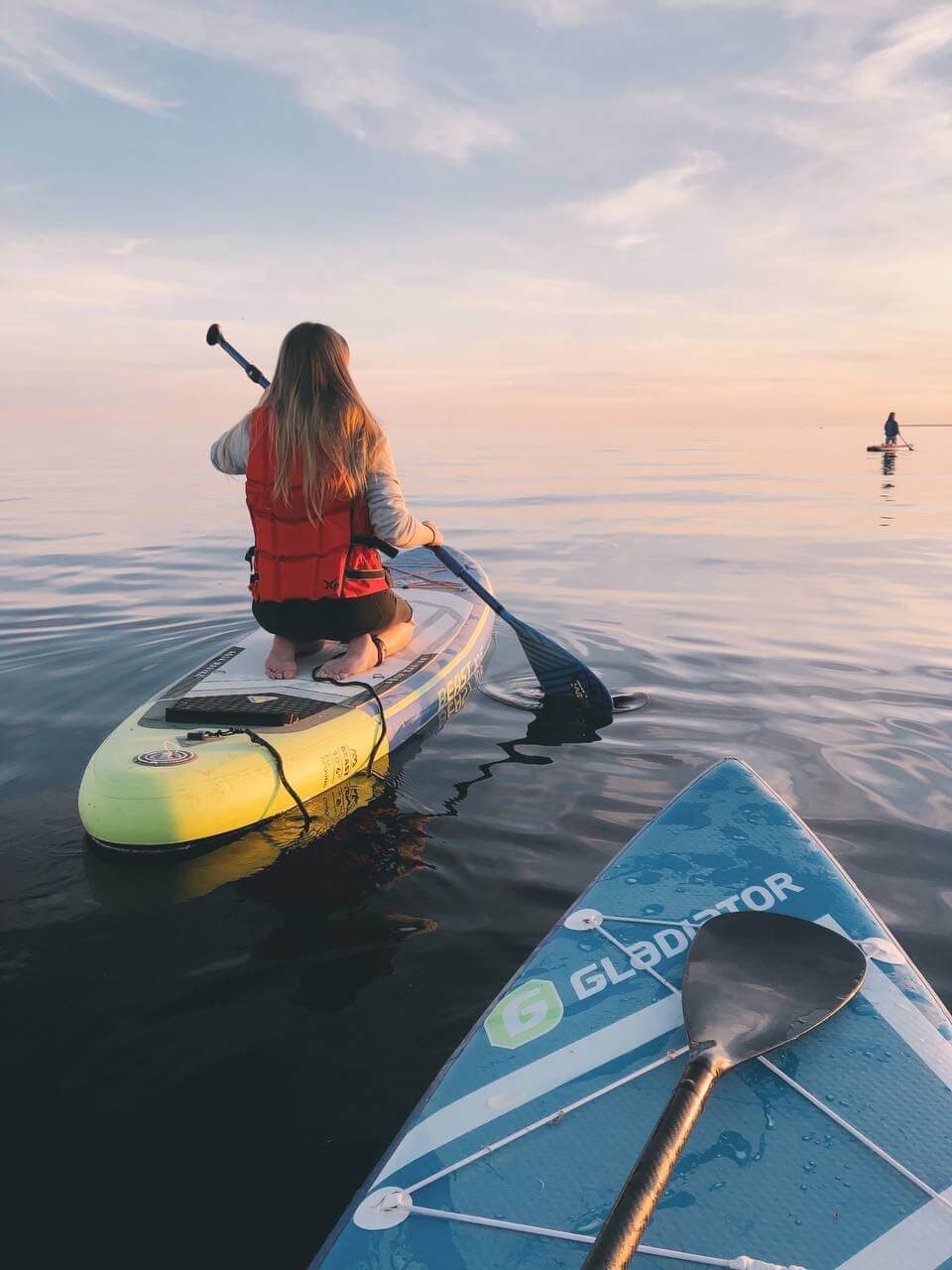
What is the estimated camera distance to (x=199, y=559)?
12.0m

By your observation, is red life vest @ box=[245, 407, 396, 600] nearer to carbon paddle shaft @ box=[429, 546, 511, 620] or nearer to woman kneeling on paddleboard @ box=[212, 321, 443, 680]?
woman kneeling on paddleboard @ box=[212, 321, 443, 680]

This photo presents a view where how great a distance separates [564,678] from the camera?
574 centimetres

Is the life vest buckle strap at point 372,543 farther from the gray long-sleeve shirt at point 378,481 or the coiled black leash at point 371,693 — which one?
the coiled black leash at point 371,693

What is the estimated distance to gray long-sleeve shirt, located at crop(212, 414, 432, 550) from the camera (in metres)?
4.49

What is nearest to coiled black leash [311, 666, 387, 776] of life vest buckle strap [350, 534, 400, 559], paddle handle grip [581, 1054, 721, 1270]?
life vest buckle strap [350, 534, 400, 559]

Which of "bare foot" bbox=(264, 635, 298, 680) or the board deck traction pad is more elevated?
"bare foot" bbox=(264, 635, 298, 680)

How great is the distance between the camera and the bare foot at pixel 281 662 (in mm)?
4719

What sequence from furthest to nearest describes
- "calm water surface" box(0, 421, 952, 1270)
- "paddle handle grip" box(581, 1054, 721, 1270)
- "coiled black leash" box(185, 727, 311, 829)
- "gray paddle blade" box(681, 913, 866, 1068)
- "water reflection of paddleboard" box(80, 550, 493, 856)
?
1. "coiled black leash" box(185, 727, 311, 829)
2. "water reflection of paddleboard" box(80, 550, 493, 856)
3. "calm water surface" box(0, 421, 952, 1270)
4. "gray paddle blade" box(681, 913, 866, 1068)
5. "paddle handle grip" box(581, 1054, 721, 1270)

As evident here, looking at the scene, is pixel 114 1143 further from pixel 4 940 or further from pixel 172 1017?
pixel 4 940

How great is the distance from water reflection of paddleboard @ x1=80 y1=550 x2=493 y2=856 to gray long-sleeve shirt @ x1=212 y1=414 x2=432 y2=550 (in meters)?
0.89

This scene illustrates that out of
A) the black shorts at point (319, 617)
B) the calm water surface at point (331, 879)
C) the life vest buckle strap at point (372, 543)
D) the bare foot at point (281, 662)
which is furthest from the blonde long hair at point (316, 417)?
the calm water surface at point (331, 879)

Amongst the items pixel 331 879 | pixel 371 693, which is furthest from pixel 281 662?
pixel 331 879

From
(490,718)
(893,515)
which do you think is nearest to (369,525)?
(490,718)

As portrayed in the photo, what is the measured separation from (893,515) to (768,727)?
13.2m
